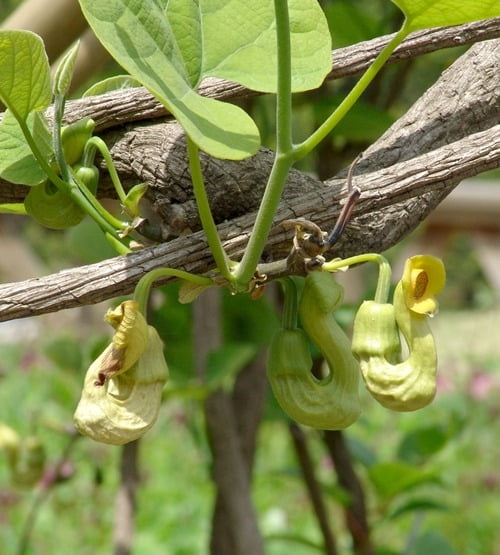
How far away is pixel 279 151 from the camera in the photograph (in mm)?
421

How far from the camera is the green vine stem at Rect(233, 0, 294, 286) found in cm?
41

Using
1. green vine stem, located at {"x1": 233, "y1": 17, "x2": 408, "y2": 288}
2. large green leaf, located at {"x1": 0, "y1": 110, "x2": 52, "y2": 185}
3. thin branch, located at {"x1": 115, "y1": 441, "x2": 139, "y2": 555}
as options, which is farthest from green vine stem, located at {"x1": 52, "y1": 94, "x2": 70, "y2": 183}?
thin branch, located at {"x1": 115, "y1": 441, "x2": 139, "y2": 555}

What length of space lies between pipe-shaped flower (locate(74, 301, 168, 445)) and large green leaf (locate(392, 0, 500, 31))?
0.19 m

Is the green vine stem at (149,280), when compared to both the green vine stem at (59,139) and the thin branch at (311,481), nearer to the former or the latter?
the green vine stem at (59,139)

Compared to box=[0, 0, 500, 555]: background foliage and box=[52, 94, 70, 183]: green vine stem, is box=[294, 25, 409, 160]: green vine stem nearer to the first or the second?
box=[52, 94, 70, 183]: green vine stem

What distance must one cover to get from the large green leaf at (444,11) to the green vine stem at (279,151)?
0.07 m

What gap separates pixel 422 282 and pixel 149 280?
0.14 metres

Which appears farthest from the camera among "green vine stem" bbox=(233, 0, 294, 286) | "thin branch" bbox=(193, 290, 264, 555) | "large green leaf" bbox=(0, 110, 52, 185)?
"thin branch" bbox=(193, 290, 264, 555)

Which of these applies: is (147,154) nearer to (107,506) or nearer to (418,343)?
(418,343)

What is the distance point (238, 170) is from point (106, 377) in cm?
16

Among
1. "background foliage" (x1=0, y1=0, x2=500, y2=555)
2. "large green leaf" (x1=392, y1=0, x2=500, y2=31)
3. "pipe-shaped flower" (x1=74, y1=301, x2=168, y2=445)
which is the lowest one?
"pipe-shaped flower" (x1=74, y1=301, x2=168, y2=445)

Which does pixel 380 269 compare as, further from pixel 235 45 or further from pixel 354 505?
pixel 354 505

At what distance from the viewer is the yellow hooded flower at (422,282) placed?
0.47m

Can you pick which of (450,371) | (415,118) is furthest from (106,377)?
(450,371)
